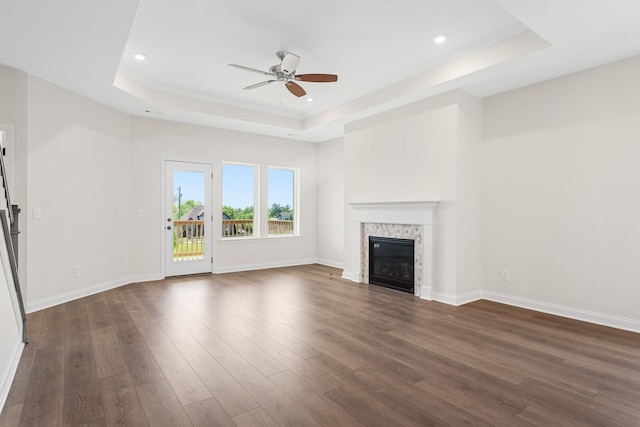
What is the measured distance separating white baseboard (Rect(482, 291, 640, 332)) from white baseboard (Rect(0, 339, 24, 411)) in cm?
488

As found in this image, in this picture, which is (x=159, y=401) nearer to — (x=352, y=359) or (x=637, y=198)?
(x=352, y=359)

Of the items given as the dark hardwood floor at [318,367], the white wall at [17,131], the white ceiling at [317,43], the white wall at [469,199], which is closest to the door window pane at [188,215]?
the white ceiling at [317,43]

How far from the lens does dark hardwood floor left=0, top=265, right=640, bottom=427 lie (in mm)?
1952

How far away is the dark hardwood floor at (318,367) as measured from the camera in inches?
76.9

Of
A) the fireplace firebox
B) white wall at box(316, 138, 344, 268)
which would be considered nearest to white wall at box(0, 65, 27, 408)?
the fireplace firebox

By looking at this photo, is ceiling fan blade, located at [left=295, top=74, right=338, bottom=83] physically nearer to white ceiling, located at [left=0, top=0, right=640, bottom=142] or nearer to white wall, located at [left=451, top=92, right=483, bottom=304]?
white ceiling, located at [left=0, top=0, right=640, bottom=142]

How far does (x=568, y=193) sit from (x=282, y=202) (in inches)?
201

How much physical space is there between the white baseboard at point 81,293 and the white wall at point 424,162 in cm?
357

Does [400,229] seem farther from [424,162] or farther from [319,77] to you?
[319,77]

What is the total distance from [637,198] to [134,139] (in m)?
6.62

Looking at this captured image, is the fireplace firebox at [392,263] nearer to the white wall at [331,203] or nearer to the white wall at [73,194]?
the white wall at [331,203]

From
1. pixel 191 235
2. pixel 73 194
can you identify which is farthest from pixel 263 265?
pixel 73 194

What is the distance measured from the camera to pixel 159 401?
2068mm

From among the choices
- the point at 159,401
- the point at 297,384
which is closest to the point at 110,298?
the point at 159,401
